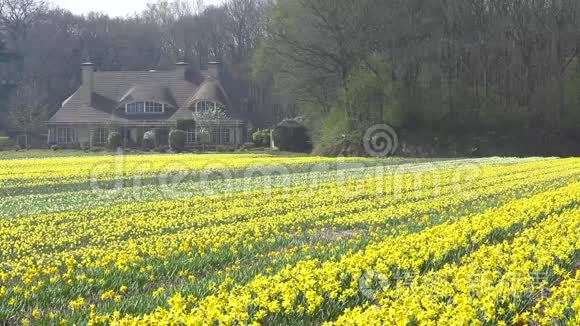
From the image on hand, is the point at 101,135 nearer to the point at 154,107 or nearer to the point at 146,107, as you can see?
the point at 146,107

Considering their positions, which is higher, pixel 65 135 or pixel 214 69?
pixel 214 69

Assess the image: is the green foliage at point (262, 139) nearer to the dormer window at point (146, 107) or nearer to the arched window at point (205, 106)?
the arched window at point (205, 106)

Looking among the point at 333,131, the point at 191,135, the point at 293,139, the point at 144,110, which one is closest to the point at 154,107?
the point at 144,110

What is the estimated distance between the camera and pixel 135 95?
68.1 meters

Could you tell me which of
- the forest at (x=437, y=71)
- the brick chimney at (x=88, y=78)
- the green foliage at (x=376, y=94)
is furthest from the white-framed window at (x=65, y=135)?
the green foliage at (x=376, y=94)

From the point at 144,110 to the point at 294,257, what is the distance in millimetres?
60802

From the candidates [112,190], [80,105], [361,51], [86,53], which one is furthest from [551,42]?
[86,53]

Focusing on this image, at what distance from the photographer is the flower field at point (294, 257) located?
5938 millimetres

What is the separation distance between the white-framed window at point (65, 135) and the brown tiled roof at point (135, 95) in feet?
3.26

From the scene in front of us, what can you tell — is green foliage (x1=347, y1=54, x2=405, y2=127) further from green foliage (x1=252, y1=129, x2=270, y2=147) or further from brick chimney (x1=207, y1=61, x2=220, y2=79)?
brick chimney (x1=207, y1=61, x2=220, y2=79)

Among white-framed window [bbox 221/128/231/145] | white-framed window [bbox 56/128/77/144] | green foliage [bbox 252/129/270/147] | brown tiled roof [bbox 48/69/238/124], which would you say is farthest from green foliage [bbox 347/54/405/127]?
white-framed window [bbox 56/128/77/144]

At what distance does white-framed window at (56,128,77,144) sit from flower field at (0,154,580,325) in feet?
161

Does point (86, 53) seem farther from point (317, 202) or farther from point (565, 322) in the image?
point (565, 322)

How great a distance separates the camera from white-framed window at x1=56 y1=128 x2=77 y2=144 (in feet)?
216
